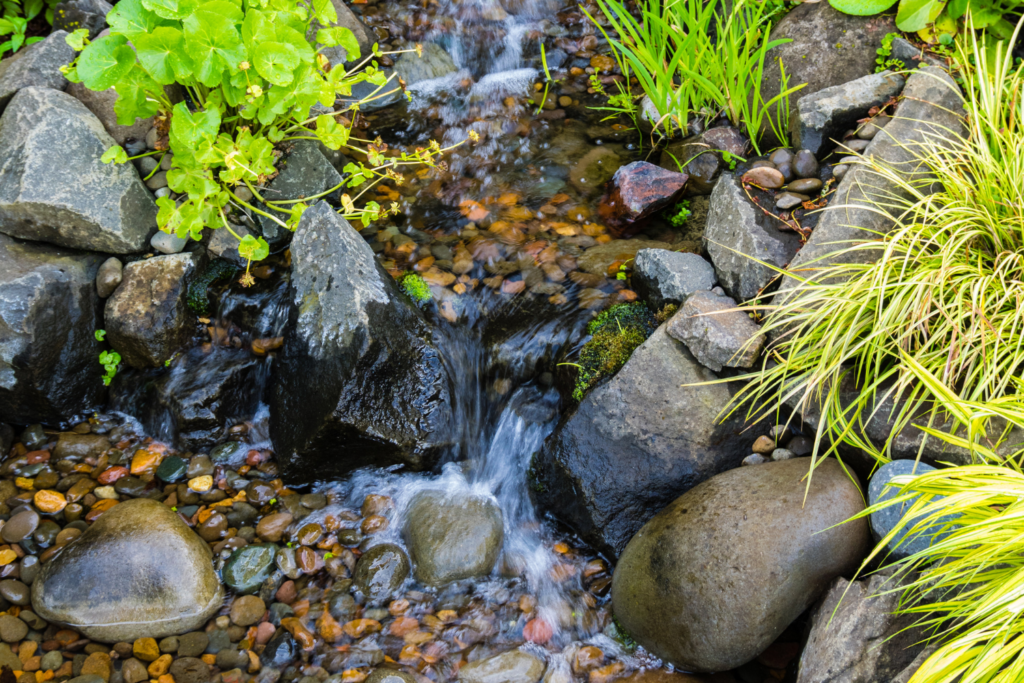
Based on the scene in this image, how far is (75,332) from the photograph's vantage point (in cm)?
314

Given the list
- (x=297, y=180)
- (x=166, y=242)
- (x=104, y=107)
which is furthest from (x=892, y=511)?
(x=104, y=107)

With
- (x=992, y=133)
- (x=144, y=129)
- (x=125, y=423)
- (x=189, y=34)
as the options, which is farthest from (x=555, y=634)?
(x=144, y=129)

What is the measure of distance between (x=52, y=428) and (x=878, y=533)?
3563mm

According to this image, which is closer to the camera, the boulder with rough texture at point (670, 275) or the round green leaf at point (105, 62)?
the round green leaf at point (105, 62)

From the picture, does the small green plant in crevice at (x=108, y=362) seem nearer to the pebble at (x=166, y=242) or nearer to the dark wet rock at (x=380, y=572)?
the pebble at (x=166, y=242)

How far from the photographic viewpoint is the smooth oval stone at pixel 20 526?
2.74 m

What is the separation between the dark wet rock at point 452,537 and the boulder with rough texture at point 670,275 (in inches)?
47.2

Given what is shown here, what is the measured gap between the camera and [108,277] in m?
3.18

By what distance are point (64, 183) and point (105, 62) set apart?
0.66 m

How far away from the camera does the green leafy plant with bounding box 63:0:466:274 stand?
266 cm

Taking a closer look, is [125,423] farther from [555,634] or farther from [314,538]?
[555,634]

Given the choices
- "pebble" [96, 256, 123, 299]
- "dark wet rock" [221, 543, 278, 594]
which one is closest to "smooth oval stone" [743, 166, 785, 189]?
"dark wet rock" [221, 543, 278, 594]

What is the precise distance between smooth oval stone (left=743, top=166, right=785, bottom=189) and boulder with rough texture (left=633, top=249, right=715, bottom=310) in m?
0.48

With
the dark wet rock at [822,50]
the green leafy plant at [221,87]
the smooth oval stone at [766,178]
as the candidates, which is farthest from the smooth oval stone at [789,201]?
the green leafy plant at [221,87]
